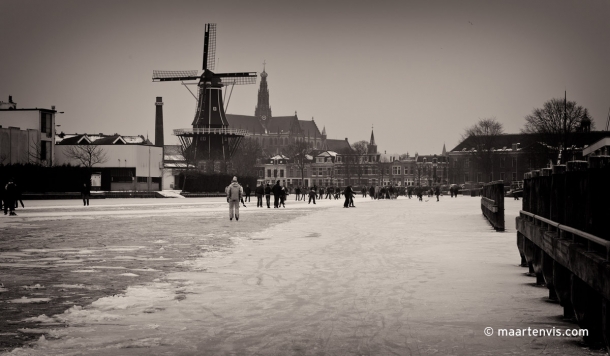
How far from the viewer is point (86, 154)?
83.8 metres

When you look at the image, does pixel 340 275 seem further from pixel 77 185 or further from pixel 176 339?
pixel 77 185

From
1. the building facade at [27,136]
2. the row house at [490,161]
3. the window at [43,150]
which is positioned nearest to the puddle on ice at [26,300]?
the building facade at [27,136]

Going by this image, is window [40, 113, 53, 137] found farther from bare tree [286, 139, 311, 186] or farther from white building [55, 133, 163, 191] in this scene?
bare tree [286, 139, 311, 186]

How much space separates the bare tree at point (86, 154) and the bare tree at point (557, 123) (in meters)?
47.4

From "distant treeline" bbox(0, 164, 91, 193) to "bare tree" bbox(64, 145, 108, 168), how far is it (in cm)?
1597

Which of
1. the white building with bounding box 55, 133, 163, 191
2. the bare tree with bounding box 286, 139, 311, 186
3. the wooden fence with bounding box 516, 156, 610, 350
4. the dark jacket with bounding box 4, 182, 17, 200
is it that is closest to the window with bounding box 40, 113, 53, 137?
the white building with bounding box 55, 133, 163, 191

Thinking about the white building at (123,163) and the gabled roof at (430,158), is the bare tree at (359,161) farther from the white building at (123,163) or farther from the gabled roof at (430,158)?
the white building at (123,163)

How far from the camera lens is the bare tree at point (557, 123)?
3081 inches

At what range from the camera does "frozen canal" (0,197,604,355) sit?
21.2ft

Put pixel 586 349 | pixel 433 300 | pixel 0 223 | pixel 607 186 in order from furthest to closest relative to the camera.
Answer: pixel 0 223 < pixel 433 300 < pixel 586 349 < pixel 607 186

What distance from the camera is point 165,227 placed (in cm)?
2295

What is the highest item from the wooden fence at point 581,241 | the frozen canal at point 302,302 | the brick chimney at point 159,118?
the brick chimney at point 159,118

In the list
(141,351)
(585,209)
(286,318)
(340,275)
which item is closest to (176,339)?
(141,351)

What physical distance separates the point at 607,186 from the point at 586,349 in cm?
144
